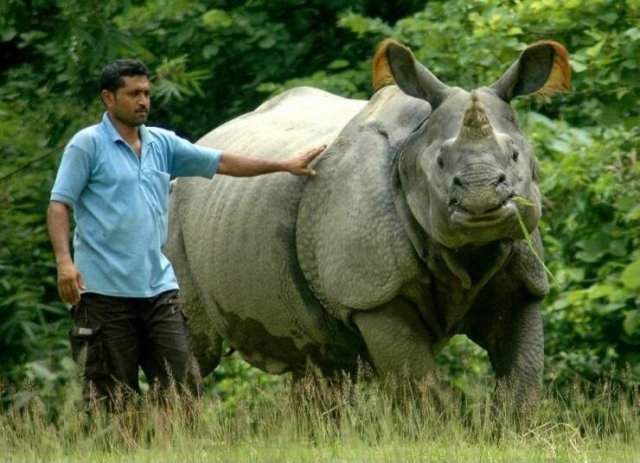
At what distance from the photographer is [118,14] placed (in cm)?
1491

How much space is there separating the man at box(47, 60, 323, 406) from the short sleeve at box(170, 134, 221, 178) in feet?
0.76

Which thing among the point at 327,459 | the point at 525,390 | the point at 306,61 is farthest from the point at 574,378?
the point at 306,61

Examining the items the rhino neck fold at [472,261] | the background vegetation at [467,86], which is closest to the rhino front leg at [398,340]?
the rhino neck fold at [472,261]

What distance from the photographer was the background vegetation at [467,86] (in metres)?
12.9

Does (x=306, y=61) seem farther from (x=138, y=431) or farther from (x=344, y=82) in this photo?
(x=138, y=431)

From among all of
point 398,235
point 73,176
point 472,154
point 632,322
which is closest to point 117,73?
point 73,176

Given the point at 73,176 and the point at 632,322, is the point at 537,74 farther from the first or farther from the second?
the point at 73,176

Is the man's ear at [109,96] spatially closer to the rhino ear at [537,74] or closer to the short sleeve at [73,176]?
the short sleeve at [73,176]

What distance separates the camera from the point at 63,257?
10352 millimetres

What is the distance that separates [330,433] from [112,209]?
61.4 inches

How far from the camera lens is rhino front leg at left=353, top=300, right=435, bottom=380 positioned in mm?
11156

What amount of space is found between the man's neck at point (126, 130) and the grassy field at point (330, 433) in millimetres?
1208

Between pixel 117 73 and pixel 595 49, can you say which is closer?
pixel 117 73

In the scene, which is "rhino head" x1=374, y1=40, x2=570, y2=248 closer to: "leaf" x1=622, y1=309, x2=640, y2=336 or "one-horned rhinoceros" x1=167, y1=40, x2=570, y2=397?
"one-horned rhinoceros" x1=167, y1=40, x2=570, y2=397
